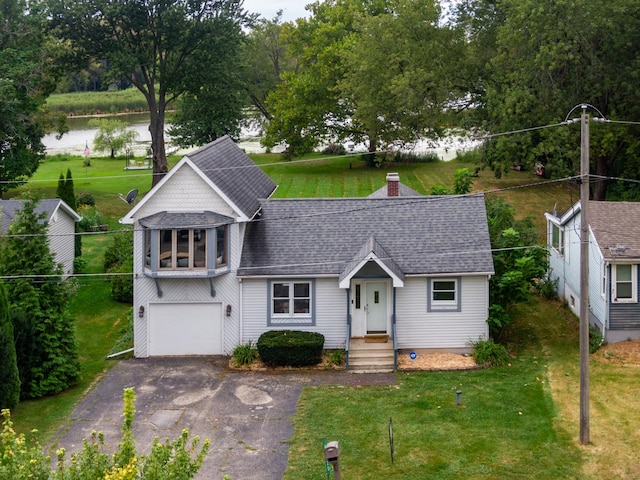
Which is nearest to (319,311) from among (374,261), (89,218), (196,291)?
(374,261)

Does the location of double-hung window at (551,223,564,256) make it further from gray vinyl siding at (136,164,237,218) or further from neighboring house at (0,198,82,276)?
neighboring house at (0,198,82,276)

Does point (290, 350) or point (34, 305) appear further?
point (290, 350)

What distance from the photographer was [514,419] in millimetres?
21953

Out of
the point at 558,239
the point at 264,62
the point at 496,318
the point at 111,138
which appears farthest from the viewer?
the point at 264,62

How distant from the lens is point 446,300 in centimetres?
2730

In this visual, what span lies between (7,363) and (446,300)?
43.6 ft

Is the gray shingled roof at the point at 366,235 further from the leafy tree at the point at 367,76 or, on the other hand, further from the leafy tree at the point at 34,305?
the leafy tree at the point at 367,76

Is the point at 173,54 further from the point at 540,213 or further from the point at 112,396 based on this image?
the point at 112,396

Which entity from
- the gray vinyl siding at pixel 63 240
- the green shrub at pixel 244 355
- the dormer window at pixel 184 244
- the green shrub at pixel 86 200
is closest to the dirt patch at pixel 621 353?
the green shrub at pixel 244 355

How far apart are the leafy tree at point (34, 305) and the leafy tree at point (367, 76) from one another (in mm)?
27860

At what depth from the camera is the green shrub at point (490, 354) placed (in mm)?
26172

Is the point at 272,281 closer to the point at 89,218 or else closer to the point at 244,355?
the point at 244,355

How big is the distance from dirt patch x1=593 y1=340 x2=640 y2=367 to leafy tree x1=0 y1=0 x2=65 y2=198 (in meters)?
31.6

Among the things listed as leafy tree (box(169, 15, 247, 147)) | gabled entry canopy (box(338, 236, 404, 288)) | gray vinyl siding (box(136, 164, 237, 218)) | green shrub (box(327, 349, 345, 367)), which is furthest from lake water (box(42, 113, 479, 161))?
green shrub (box(327, 349, 345, 367))
